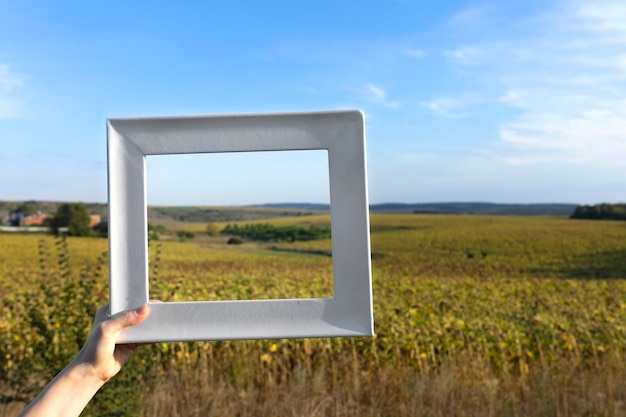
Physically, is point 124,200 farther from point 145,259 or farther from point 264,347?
point 264,347

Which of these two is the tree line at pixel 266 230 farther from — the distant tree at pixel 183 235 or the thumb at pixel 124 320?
the thumb at pixel 124 320

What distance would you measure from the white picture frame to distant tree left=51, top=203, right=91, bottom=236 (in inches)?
395

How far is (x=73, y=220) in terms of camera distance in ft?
37.1

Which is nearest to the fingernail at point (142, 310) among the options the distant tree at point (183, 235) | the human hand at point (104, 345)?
the human hand at point (104, 345)

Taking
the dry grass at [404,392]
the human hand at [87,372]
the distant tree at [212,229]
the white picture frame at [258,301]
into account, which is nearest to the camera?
the human hand at [87,372]

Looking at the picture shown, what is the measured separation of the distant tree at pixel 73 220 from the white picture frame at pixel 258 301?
32.9ft

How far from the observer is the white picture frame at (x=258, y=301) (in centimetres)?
143

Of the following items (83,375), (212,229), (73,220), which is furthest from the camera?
(73,220)

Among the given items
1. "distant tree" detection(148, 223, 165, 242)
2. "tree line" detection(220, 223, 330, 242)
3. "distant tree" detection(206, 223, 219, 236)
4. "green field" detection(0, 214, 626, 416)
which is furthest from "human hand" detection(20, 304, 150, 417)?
"distant tree" detection(206, 223, 219, 236)

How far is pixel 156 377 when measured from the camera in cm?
391

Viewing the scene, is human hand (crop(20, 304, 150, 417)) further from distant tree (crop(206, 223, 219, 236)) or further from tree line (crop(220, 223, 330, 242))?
distant tree (crop(206, 223, 219, 236))

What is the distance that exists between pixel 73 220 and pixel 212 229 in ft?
13.3

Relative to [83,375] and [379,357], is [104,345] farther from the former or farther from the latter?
[379,357]

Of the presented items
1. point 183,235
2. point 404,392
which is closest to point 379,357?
point 404,392
